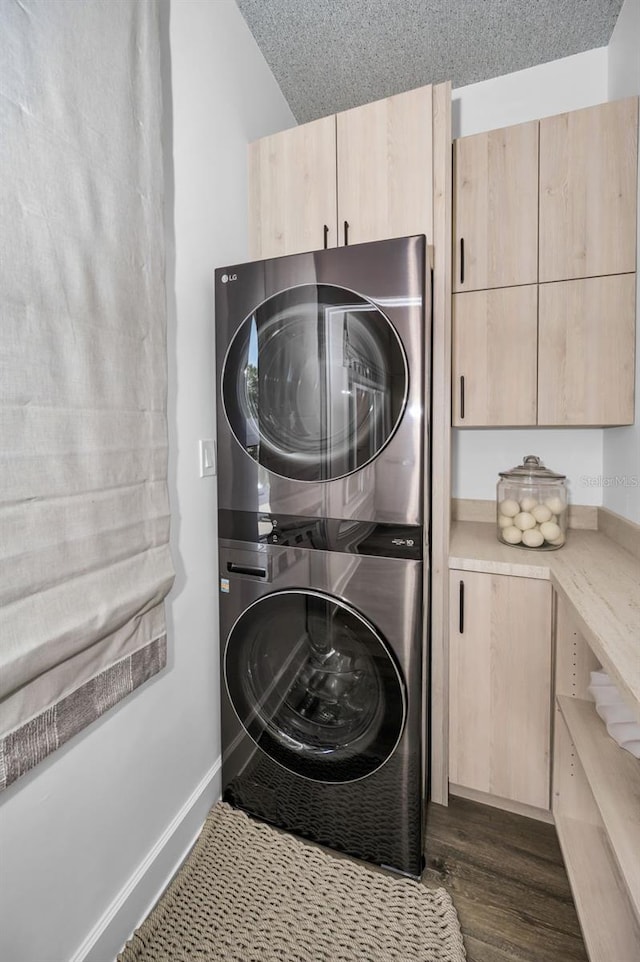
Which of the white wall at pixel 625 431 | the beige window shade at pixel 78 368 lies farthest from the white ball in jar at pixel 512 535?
the beige window shade at pixel 78 368

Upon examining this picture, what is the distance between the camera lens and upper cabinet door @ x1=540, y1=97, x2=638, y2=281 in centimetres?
153

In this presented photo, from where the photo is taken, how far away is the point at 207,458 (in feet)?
4.76

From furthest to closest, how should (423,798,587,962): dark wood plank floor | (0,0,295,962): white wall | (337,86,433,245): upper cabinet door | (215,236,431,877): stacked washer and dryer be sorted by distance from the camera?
1. (337,86,433,245): upper cabinet door
2. (215,236,431,877): stacked washer and dryer
3. (423,798,587,962): dark wood plank floor
4. (0,0,295,962): white wall

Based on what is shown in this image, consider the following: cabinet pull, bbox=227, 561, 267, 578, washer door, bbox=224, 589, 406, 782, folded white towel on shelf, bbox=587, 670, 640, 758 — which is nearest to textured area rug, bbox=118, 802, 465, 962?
washer door, bbox=224, 589, 406, 782

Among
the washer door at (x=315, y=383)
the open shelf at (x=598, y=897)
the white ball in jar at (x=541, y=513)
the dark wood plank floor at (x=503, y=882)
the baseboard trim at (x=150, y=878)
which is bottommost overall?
the dark wood plank floor at (x=503, y=882)

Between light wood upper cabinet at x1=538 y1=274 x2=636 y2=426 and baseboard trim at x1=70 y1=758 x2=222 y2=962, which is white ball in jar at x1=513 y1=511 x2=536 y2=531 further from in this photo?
baseboard trim at x1=70 y1=758 x2=222 y2=962

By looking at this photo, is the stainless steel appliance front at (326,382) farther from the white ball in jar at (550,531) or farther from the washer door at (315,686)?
the white ball in jar at (550,531)

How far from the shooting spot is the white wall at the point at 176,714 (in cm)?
91

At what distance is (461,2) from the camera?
1.59 m

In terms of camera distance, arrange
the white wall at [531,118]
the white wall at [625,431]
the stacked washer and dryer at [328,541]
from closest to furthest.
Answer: the stacked washer and dryer at [328,541] < the white wall at [625,431] < the white wall at [531,118]

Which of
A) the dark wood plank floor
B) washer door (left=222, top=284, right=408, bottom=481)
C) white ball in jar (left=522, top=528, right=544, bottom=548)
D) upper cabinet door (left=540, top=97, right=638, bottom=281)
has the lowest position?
the dark wood plank floor

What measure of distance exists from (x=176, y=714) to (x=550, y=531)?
4.64 ft

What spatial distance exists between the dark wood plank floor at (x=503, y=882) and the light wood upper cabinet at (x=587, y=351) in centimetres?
145

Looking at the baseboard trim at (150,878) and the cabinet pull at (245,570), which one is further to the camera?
the cabinet pull at (245,570)
